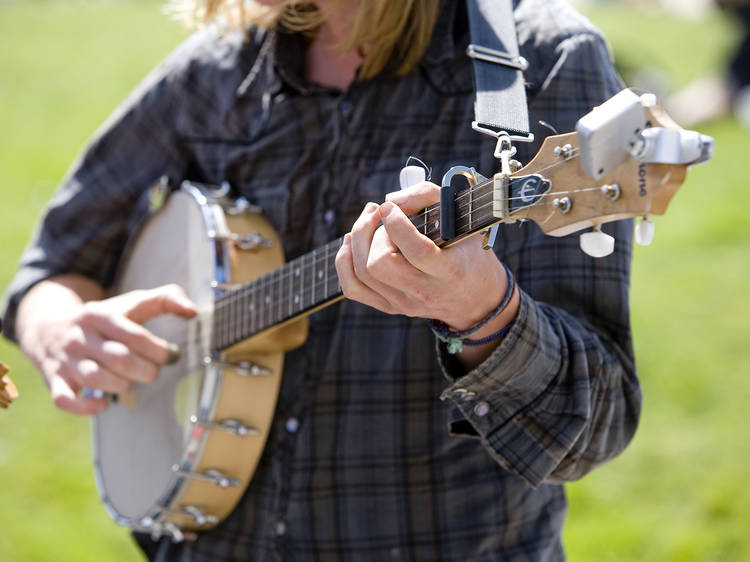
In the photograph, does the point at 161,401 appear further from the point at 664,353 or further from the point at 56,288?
the point at 664,353

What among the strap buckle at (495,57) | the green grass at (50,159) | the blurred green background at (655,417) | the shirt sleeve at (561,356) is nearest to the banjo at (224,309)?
the shirt sleeve at (561,356)

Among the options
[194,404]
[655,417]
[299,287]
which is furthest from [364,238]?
[655,417]

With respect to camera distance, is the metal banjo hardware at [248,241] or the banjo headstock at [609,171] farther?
the metal banjo hardware at [248,241]

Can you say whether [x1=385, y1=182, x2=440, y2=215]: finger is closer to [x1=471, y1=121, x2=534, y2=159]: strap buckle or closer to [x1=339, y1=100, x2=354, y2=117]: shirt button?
[x1=471, y1=121, x2=534, y2=159]: strap buckle

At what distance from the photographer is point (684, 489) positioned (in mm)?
3201

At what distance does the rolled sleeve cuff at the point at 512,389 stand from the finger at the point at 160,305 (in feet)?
2.20

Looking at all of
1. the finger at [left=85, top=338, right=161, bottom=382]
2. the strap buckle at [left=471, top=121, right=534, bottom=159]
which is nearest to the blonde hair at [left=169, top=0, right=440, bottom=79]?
the strap buckle at [left=471, top=121, right=534, bottom=159]

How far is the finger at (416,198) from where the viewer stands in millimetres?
1231

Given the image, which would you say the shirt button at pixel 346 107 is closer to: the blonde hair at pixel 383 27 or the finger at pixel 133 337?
the blonde hair at pixel 383 27

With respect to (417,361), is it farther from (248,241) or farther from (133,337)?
(133,337)

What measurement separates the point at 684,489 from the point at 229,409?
2078 mm

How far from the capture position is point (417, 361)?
1.61m

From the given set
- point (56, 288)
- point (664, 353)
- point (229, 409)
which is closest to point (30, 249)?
point (56, 288)

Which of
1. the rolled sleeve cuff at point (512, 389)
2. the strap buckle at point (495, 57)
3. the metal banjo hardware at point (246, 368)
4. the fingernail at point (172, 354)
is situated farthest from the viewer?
the fingernail at point (172, 354)
